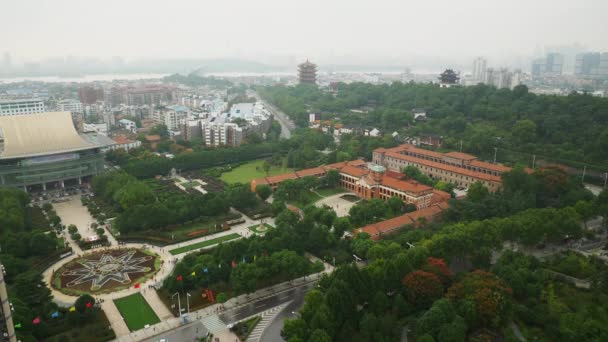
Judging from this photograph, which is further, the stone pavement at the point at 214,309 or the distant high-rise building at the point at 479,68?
the distant high-rise building at the point at 479,68

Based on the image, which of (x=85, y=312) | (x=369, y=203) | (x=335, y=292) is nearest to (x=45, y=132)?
(x=85, y=312)

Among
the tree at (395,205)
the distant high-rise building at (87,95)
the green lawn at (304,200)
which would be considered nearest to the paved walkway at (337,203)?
the green lawn at (304,200)

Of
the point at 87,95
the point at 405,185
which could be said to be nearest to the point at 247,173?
the point at 405,185

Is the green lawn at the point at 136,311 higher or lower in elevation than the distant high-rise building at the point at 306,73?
lower

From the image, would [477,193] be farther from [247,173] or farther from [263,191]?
[247,173]

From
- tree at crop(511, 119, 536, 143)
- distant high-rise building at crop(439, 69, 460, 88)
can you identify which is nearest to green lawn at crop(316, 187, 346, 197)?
tree at crop(511, 119, 536, 143)

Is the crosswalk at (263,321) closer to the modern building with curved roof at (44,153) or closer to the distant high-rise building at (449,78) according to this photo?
the modern building with curved roof at (44,153)
